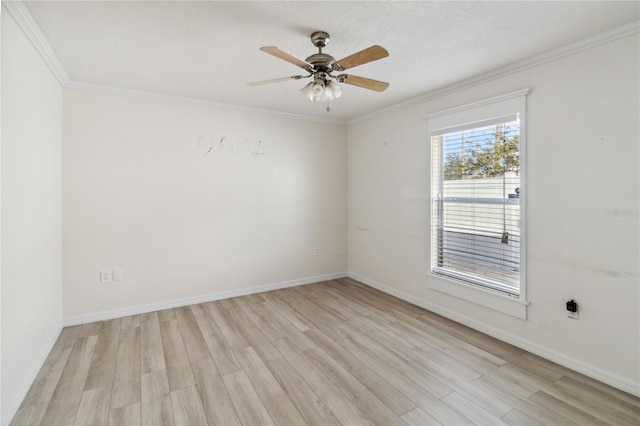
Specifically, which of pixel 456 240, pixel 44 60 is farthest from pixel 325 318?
pixel 44 60

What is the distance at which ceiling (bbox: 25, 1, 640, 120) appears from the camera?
188 cm

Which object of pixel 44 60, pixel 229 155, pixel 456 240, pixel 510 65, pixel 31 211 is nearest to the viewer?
pixel 31 211

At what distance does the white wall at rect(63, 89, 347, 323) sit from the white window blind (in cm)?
178

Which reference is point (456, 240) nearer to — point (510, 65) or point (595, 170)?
point (595, 170)

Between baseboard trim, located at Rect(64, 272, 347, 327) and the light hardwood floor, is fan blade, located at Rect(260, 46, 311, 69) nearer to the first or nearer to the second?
the light hardwood floor

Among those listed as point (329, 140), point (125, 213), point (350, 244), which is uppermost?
point (329, 140)

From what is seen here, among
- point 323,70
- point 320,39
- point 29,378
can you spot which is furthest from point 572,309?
point 29,378

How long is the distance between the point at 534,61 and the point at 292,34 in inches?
77.9

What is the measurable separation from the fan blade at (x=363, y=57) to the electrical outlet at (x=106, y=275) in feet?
10.1

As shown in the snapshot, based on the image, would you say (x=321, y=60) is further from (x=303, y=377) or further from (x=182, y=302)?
(x=182, y=302)

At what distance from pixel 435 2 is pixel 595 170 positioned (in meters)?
1.67

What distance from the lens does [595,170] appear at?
2238 millimetres

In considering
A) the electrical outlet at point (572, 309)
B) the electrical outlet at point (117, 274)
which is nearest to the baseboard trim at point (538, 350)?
the electrical outlet at point (572, 309)

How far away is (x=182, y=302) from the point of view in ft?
12.0
